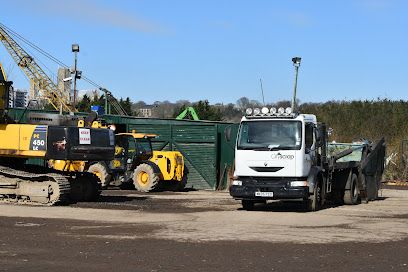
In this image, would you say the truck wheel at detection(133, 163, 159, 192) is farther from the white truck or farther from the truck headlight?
the truck headlight

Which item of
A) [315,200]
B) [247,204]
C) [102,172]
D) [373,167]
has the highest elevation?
[373,167]

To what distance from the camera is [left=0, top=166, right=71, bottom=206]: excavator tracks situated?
1911 centimetres

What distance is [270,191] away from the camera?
18.2 m

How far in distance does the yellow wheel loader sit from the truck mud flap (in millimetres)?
7811

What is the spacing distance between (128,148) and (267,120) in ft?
32.1

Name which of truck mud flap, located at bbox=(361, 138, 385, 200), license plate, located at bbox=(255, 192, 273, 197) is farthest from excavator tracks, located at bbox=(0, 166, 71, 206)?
truck mud flap, located at bbox=(361, 138, 385, 200)

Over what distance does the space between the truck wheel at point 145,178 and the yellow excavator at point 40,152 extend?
5867 millimetres

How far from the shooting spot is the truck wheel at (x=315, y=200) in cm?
1894

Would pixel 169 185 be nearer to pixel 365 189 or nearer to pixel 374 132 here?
pixel 365 189

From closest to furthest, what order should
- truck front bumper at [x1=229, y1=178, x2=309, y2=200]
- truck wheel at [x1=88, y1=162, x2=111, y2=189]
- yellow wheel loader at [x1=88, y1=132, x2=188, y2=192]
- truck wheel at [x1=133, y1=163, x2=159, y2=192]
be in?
1. truck front bumper at [x1=229, y1=178, x2=309, y2=200]
2. truck wheel at [x1=133, y1=163, x2=159, y2=192]
3. yellow wheel loader at [x1=88, y1=132, x2=188, y2=192]
4. truck wheel at [x1=88, y1=162, x2=111, y2=189]

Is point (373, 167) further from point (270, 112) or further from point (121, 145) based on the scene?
point (121, 145)

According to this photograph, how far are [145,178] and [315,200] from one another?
30.2ft

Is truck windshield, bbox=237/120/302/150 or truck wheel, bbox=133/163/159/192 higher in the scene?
truck windshield, bbox=237/120/302/150

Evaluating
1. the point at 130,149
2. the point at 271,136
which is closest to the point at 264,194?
the point at 271,136
